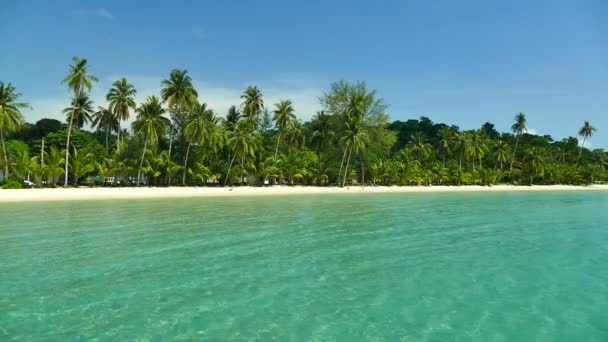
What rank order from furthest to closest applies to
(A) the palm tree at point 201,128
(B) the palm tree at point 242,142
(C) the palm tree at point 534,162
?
(C) the palm tree at point 534,162 → (B) the palm tree at point 242,142 → (A) the palm tree at point 201,128

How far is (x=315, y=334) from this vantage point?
6.54m

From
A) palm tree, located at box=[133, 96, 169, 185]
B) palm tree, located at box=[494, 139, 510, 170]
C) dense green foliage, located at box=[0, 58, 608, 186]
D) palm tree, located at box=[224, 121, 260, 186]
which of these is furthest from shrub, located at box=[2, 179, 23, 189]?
palm tree, located at box=[494, 139, 510, 170]

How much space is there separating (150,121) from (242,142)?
11379 millimetres

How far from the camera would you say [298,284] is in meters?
9.34

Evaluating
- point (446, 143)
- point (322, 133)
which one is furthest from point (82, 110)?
point (446, 143)

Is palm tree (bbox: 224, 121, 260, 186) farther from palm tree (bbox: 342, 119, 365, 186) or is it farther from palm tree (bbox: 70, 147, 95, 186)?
palm tree (bbox: 70, 147, 95, 186)

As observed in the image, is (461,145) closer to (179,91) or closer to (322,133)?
(322,133)

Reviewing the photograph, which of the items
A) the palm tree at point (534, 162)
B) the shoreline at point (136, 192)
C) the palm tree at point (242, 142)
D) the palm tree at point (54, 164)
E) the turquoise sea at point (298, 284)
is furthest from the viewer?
the palm tree at point (534, 162)

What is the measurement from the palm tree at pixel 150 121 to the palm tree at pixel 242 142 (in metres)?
8.63

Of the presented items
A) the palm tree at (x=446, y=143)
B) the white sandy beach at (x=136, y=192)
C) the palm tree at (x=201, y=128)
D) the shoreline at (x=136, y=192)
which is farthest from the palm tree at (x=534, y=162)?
the palm tree at (x=201, y=128)

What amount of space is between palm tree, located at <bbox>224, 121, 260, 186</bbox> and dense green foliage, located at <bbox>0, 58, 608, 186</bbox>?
0.14m

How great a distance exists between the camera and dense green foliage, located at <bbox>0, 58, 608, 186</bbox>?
47312 millimetres

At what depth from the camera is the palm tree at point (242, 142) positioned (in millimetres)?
53406

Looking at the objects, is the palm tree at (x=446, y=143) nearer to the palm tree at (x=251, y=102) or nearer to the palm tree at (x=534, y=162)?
the palm tree at (x=534, y=162)
